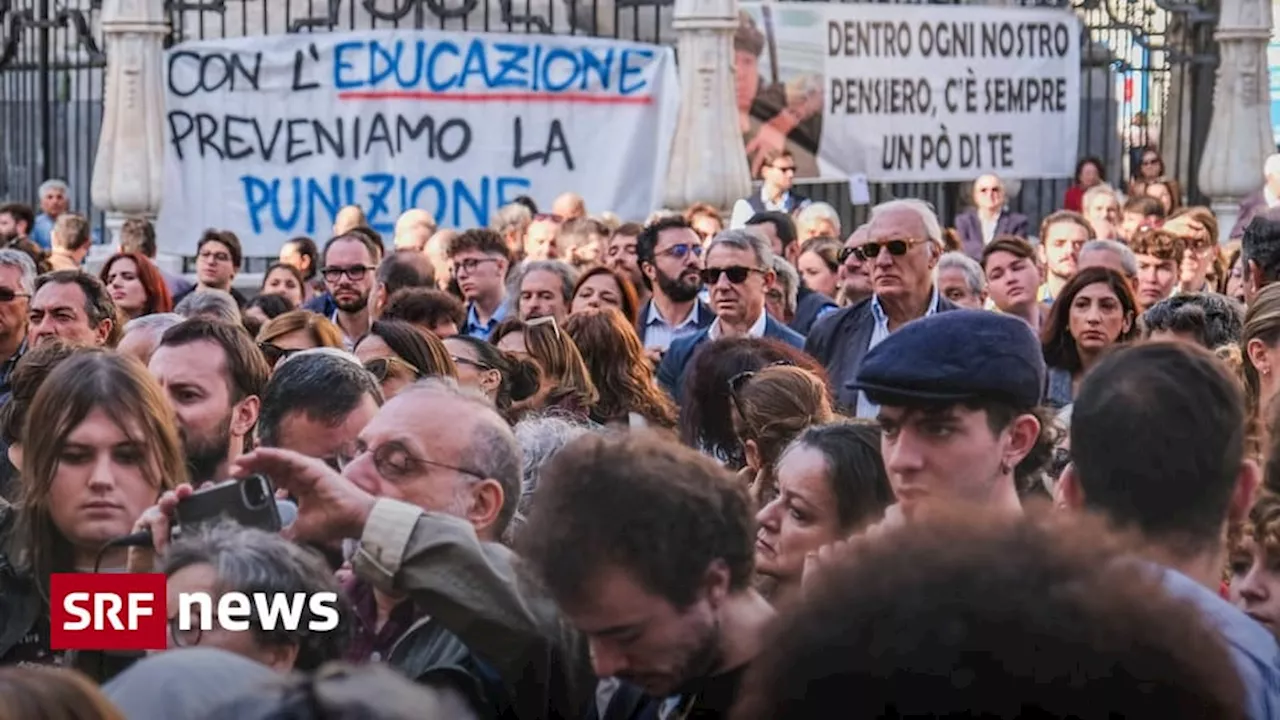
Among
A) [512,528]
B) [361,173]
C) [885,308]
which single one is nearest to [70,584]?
[512,528]

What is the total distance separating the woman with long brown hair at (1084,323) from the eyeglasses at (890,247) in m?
0.55

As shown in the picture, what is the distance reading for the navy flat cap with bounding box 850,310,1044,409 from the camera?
434cm

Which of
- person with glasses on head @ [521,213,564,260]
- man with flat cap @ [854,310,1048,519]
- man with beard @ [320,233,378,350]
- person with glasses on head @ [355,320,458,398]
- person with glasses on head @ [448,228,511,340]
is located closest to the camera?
man with flat cap @ [854,310,1048,519]

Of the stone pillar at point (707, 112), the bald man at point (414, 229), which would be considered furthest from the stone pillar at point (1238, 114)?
the bald man at point (414, 229)

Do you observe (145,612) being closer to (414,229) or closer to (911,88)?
(414,229)

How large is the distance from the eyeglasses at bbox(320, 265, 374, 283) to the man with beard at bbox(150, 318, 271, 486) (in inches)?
182

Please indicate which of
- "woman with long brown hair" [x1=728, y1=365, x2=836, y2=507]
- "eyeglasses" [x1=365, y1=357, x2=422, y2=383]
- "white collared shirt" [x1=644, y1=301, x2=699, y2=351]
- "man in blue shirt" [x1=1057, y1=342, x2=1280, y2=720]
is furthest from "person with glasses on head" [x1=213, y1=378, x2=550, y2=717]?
"white collared shirt" [x1=644, y1=301, x2=699, y2=351]

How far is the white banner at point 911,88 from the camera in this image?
17.0 meters

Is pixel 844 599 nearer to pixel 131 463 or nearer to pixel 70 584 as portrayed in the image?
pixel 70 584

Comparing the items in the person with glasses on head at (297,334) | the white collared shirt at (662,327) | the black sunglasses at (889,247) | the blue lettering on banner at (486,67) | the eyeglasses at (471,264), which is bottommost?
the white collared shirt at (662,327)

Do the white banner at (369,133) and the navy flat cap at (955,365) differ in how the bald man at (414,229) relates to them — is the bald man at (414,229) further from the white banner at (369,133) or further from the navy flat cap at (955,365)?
the navy flat cap at (955,365)

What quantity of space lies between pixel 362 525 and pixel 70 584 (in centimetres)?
107

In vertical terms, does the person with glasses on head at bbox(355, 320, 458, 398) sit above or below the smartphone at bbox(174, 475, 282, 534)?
below

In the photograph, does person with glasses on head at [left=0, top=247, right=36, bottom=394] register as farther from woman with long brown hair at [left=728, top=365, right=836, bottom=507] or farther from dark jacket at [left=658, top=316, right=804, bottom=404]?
woman with long brown hair at [left=728, top=365, right=836, bottom=507]
